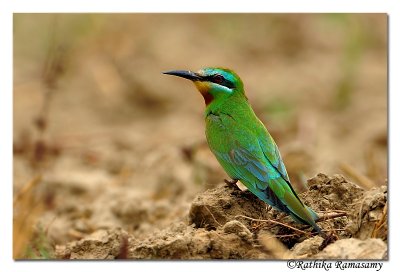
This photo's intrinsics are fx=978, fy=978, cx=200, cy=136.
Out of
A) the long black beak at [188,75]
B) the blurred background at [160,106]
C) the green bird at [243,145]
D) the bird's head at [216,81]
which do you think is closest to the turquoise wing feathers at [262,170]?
the green bird at [243,145]

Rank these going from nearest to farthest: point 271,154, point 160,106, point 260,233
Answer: point 260,233 < point 271,154 < point 160,106

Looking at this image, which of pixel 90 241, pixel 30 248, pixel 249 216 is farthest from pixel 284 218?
pixel 30 248

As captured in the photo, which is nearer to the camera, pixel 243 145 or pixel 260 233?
pixel 260 233

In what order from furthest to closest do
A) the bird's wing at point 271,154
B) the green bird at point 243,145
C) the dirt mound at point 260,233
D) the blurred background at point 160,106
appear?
the blurred background at point 160,106 → the bird's wing at point 271,154 → the green bird at point 243,145 → the dirt mound at point 260,233

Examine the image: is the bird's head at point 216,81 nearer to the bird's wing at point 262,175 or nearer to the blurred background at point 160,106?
the bird's wing at point 262,175

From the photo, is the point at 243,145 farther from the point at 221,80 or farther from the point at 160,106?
the point at 160,106

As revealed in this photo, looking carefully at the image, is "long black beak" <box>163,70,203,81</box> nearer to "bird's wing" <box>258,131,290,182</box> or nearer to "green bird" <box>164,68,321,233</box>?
"green bird" <box>164,68,321,233</box>

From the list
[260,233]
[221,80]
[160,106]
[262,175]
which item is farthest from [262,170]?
[160,106]
